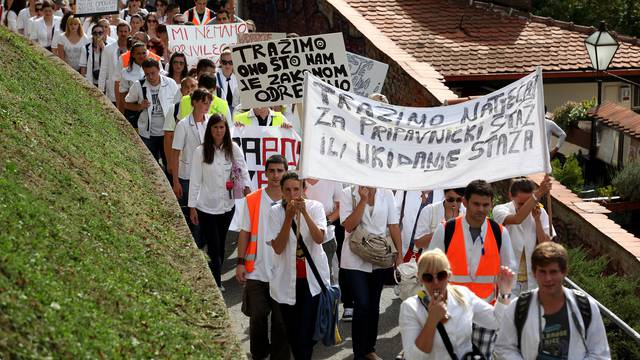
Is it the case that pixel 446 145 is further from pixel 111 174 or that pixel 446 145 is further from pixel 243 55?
pixel 243 55

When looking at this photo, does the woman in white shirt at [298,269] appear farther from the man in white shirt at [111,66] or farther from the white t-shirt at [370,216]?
the man in white shirt at [111,66]

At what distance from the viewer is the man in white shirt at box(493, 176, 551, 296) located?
31.2ft

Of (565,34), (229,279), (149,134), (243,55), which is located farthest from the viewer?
(565,34)

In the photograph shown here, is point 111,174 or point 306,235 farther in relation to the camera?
point 111,174

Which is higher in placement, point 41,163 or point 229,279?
point 41,163

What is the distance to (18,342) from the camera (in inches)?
256

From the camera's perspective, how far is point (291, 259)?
9.93 meters

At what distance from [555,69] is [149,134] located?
11.4m

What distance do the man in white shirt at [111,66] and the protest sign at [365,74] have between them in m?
3.19

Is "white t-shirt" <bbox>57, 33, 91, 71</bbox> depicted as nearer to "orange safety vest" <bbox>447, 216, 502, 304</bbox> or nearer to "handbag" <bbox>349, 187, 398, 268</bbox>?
"handbag" <bbox>349, 187, 398, 268</bbox>

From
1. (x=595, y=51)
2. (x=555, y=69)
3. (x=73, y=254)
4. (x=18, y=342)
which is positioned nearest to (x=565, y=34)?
(x=555, y=69)

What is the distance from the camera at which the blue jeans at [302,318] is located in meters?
9.98

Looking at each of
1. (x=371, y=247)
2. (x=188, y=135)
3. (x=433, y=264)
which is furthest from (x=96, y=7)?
(x=433, y=264)

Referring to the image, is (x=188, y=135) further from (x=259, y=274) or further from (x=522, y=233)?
(x=522, y=233)
